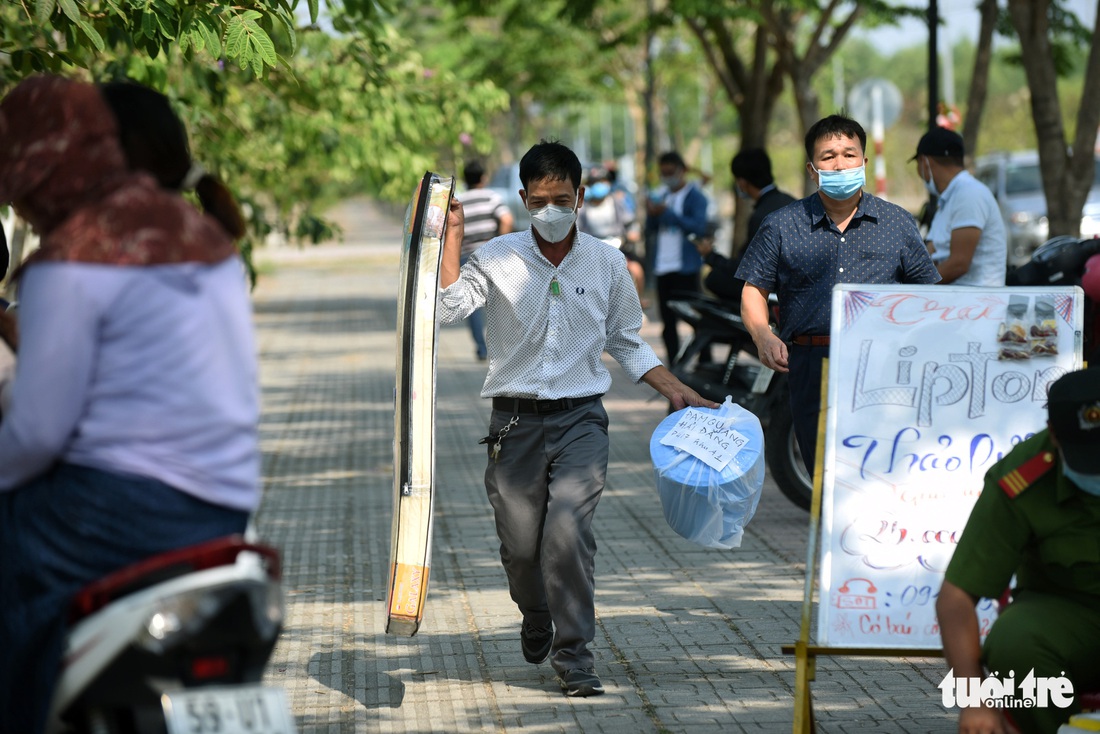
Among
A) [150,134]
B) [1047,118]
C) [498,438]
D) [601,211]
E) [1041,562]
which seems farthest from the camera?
[601,211]

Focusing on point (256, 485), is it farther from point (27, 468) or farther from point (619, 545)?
point (619, 545)

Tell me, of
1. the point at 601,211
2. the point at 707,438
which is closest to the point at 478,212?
the point at 601,211

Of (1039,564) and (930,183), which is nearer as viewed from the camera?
(1039,564)

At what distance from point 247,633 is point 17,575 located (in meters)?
0.48

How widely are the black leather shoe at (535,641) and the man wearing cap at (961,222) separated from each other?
2916mm

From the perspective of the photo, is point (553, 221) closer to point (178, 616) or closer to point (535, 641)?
point (535, 641)

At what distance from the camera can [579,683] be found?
514 cm

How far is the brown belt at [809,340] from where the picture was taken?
5.76 m

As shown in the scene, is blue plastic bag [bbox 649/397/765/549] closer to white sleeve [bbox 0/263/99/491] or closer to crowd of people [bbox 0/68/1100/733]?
crowd of people [bbox 0/68/1100/733]

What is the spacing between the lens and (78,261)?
9.07 feet

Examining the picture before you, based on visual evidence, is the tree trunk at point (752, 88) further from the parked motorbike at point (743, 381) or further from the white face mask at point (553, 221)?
the white face mask at point (553, 221)

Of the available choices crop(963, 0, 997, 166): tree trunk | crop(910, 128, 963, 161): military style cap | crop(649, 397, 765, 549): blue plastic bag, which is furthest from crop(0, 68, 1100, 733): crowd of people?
crop(963, 0, 997, 166): tree trunk

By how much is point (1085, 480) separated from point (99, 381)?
6.91 ft

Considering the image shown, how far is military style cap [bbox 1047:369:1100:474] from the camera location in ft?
11.0
